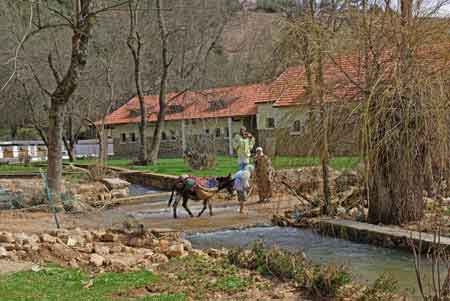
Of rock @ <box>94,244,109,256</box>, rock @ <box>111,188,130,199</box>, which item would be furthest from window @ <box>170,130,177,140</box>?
rock @ <box>94,244,109,256</box>

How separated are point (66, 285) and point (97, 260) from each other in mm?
1246

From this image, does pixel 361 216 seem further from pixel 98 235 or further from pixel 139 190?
pixel 139 190

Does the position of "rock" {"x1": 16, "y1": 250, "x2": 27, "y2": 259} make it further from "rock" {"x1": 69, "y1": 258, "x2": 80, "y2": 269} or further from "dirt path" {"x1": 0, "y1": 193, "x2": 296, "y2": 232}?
"dirt path" {"x1": 0, "y1": 193, "x2": 296, "y2": 232}

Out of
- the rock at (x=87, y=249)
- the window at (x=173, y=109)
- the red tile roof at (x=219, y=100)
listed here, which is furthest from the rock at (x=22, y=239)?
the window at (x=173, y=109)

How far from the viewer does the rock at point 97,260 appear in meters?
7.91

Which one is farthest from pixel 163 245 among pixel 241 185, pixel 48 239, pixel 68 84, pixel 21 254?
pixel 68 84

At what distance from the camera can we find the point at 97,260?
797 centimetres

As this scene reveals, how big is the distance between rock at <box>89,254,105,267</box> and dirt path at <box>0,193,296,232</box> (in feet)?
11.1

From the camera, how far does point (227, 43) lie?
40.8m

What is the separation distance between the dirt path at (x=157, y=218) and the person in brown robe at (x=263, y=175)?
30cm

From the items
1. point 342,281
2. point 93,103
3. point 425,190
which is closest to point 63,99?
point 425,190

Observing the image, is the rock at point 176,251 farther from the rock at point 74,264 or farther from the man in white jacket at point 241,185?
the man in white jacket at point 241,185

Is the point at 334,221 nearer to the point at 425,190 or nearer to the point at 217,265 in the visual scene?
the point at 425,190

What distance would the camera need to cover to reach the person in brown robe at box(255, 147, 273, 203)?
1605cm
